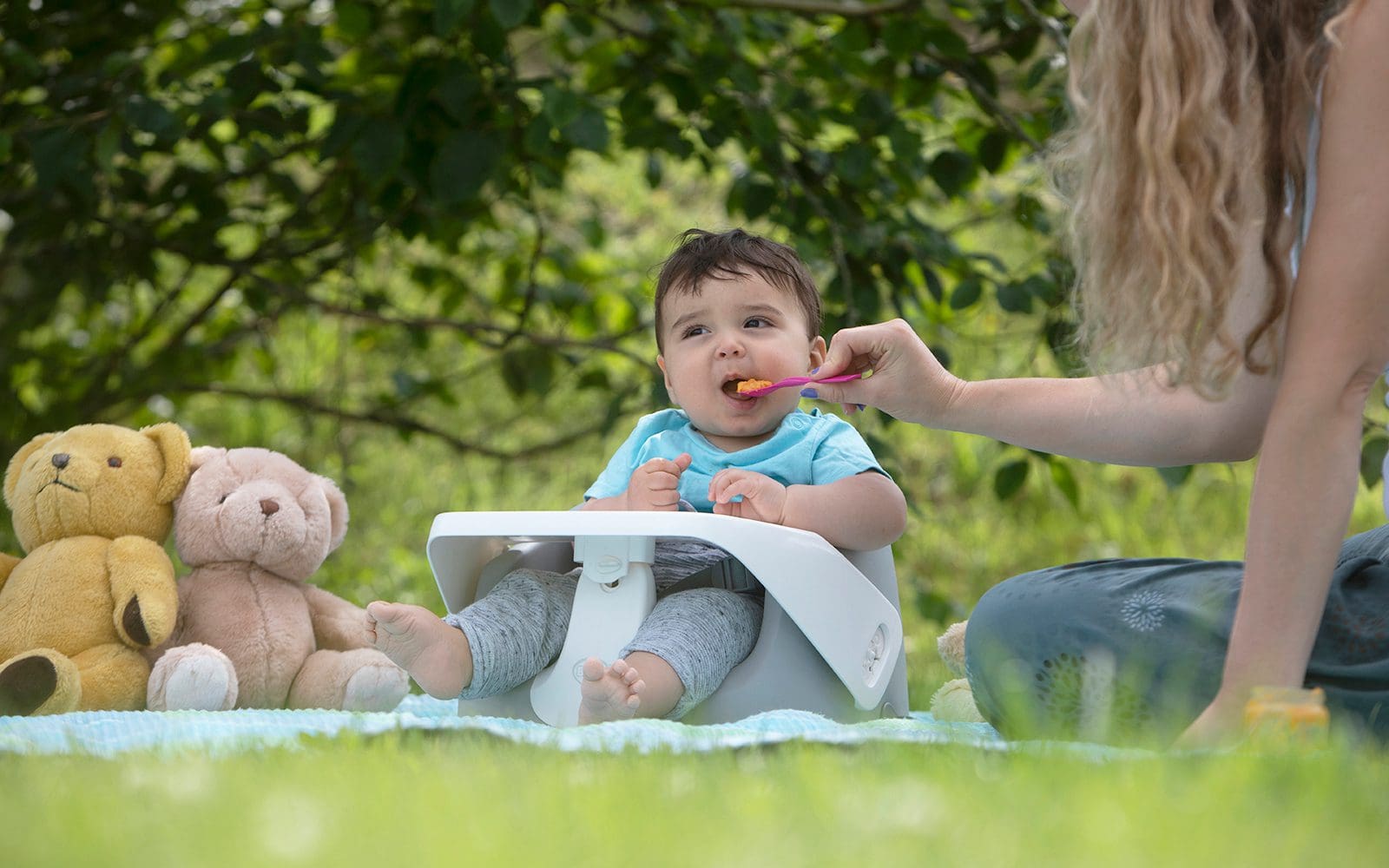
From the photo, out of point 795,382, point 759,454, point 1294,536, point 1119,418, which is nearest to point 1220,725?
point 1294,536

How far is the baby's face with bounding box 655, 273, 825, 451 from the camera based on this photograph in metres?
1.80

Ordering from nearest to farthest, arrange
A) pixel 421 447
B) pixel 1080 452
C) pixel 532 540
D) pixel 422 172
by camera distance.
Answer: pixel 1080 452, pixel 532 540, pixel 422 172, pixel 421 447

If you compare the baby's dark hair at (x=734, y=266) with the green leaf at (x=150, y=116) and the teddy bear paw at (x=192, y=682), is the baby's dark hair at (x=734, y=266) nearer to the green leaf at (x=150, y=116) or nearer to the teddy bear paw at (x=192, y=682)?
the teddy bear paw at (x=192, y=682)

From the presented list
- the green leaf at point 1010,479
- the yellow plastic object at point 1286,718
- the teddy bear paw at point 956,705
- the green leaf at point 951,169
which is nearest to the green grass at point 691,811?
the yellow plastic object at point 1286,718

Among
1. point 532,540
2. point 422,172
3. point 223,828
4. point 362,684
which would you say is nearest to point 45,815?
point 223,828

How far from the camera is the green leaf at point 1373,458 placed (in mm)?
2168

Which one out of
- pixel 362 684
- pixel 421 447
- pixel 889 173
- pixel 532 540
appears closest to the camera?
pixel 362 684

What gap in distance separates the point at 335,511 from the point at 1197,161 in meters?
1.25

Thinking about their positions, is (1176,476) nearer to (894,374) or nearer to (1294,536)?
(894,374)

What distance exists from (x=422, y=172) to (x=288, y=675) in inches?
44.1

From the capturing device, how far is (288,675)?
1.74m

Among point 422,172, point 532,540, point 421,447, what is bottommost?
point 421,447

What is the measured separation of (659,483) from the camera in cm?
168

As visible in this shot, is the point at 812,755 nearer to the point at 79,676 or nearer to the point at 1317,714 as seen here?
the point at 1317,714
